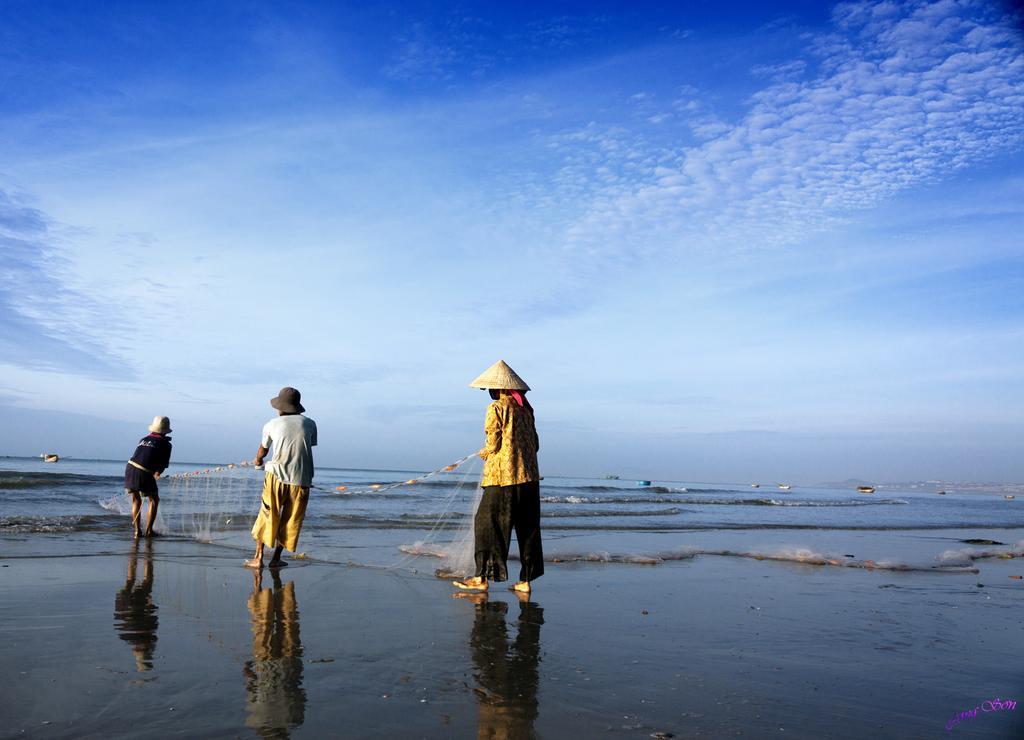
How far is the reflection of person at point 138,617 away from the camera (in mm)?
4145

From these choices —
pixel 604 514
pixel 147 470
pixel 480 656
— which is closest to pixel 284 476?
pixel 147 470

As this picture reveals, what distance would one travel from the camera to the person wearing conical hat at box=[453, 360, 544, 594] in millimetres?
6637

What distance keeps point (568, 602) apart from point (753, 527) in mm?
11433

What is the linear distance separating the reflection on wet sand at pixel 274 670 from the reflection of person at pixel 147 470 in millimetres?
4907

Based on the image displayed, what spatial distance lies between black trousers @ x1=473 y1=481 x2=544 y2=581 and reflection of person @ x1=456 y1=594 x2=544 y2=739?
1.88 ft

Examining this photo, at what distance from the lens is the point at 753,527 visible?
16516 mm

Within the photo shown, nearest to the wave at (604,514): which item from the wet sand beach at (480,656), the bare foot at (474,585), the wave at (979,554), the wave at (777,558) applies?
the wave at (777,558)

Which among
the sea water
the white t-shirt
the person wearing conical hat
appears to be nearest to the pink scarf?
the person wearing conical hat

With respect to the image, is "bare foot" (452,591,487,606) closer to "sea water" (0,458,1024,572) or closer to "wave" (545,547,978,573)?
"sea water" (0,458,1024,572)

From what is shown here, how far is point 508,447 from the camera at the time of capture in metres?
6.68

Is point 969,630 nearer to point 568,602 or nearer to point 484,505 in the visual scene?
point 568,602

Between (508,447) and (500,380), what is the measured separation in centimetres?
68

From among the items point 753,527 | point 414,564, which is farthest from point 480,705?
point 753,527

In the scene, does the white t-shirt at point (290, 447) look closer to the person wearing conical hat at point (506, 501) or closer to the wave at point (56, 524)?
the person wearing conical hat at point (506, 501)
